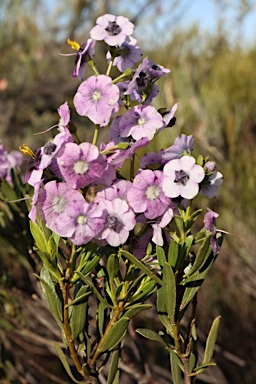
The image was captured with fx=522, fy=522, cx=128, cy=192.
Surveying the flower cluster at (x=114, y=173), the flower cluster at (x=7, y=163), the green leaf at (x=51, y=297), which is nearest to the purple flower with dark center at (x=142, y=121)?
the flower cluster at (x=114, y=173)

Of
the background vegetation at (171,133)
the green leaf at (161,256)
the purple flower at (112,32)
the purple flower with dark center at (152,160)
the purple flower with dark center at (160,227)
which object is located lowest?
the background vegetation at (171,133)

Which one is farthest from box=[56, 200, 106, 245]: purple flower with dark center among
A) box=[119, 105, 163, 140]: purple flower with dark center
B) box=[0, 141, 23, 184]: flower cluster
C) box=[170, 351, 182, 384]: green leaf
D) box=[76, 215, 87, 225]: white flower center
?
box=[0, 141, 23, 184]: flower cluster

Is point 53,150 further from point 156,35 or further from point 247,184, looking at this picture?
point 156,35

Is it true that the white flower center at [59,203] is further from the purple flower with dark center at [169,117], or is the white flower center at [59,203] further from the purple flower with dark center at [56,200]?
the purple flower with dark center at [169,117]

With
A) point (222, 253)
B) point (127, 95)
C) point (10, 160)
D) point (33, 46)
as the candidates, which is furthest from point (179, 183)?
point (33, 46)

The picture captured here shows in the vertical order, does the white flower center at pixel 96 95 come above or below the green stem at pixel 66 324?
above

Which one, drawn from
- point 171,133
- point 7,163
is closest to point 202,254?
point 7,163

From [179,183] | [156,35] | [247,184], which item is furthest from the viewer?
[156,35]
